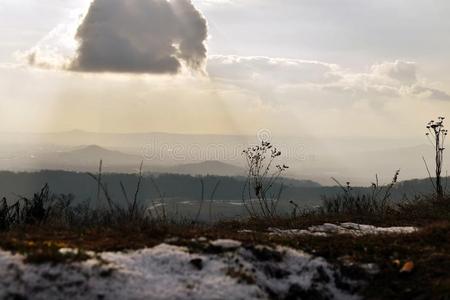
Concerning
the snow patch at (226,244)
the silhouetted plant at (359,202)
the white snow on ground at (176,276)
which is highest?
the silhouetted plant at (359,202)

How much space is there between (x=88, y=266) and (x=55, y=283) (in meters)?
0.38

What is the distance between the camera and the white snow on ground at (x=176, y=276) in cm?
568

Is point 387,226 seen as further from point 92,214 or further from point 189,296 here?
point 189,296

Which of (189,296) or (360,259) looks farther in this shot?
(360,259)

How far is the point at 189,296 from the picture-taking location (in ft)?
18.7

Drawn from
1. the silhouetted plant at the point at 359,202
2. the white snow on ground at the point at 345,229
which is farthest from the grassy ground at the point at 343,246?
the silhouetted plant at the point at 359,202

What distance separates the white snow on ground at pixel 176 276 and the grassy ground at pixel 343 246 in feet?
0.74

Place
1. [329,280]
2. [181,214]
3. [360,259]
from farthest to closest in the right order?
1. [181,214]
2. [360,259]
3. [329,280]

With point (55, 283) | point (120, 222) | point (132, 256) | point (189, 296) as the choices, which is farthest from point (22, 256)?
point (120, 222)

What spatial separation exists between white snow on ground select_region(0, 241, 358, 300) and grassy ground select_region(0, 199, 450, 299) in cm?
23

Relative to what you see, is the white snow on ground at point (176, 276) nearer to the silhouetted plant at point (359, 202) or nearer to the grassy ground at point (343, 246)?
the grassy ground at point (343, 246)

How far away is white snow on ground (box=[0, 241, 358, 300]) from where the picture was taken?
18.6 ft

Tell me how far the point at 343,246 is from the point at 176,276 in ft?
8.47

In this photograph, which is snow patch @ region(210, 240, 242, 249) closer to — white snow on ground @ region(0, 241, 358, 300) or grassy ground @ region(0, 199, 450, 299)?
white snow on ground @ region(0, 241, 358, 300)
